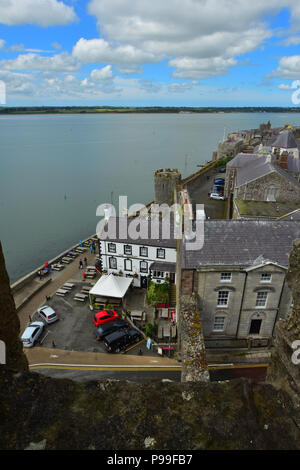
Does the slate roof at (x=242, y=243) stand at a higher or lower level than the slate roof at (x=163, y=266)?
higher

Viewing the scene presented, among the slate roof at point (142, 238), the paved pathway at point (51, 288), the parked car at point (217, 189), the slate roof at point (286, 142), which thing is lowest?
the paved pathway at point (51, 288)

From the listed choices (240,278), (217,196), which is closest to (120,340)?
(240,278)

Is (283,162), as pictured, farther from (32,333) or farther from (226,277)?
(32,333)

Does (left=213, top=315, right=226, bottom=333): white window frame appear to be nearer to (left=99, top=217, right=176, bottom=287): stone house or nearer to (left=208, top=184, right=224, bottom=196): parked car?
(left=99, top=217, right=176, bottom=287): stone house

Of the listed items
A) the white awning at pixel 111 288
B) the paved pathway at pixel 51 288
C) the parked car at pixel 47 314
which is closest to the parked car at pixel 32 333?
the parked car at pixel 47 314

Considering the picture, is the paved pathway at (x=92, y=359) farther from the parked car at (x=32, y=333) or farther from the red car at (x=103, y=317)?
the red car at (x=103, y=317)
